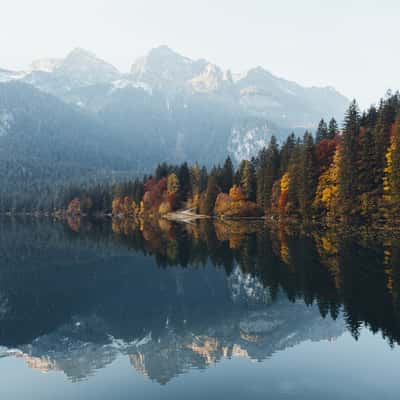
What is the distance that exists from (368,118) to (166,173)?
84.7m

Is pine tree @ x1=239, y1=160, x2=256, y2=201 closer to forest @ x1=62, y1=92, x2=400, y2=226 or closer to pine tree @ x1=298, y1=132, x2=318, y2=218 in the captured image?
forest @ x1=62, y1=92, x2=400, y2=226

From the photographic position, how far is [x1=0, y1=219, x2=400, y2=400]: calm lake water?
53.3 ft

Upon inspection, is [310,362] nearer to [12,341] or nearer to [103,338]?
[103,338]

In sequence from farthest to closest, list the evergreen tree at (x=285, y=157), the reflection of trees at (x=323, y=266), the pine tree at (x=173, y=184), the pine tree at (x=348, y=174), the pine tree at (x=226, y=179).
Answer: the pine tree at (x=173, y=184)
the pine tree at (x=226, y=179)
the evergreen tree at (x=285, y=157)
the pine tree at (x=348, y=174)
the reflection of trees at (x=323, y=266)

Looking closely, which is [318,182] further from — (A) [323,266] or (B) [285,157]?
(A) [323,266]

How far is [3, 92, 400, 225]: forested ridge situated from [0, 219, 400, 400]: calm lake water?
29218 mm

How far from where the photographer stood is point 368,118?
103812 millimetres

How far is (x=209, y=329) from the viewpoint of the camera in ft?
74.9

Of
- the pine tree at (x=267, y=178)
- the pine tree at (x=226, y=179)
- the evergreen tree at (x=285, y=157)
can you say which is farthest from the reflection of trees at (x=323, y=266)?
the pine tree at (x=226, y=179)

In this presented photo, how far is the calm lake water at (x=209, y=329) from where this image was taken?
53.3 ft

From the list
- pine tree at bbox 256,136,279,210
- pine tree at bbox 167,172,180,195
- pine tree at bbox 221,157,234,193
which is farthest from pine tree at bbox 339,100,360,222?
pine tree at bbox 167,172,180,195

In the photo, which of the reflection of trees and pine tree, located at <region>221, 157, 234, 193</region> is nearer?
the reflection of trees

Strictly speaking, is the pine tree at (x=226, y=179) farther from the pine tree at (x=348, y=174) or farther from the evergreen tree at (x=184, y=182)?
the pine tree at (x=348, y=174)

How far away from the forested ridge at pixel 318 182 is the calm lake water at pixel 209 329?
95.9ft
